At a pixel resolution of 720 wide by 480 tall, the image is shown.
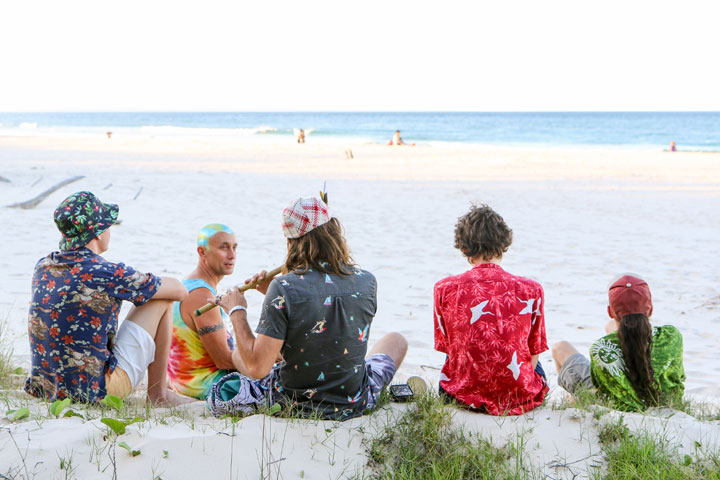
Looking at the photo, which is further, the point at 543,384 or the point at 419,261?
the point at 419,261

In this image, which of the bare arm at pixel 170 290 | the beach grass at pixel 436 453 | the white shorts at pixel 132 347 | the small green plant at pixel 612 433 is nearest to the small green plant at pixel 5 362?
the white shorts at pixel 132 347

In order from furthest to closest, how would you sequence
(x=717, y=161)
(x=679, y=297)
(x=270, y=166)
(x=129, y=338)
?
(x=717, y=161) → (x=270, y=166) → (x=679, y=297) → (x=129, y=338)

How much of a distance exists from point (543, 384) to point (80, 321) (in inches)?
93.4

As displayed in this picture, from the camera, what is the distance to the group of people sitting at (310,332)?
Answer: 300cm

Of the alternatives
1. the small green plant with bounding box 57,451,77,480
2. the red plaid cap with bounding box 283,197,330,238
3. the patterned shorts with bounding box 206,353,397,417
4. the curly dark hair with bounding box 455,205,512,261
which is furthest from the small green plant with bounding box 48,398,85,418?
the curly dark hair with bounding box 455,205,512,261

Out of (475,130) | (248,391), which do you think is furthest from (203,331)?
(475,130)

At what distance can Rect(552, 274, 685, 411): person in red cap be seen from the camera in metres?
3.61

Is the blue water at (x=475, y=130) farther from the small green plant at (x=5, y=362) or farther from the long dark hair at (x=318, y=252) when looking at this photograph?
the long dark hair at (x=318, y=252)

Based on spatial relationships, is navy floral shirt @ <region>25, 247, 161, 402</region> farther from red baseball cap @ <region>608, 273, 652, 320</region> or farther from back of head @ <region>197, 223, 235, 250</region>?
red baseball cap @ <region>608, 273, 652, 320</region>

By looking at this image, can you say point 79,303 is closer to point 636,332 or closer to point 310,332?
point 310,332

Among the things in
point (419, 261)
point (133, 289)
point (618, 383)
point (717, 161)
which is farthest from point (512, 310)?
point (717, 161)

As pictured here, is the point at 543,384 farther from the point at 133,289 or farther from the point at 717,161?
the point at 717,161

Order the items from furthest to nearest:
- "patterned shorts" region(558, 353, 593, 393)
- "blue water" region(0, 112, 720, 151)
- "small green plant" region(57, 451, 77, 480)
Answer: "blue water" region(0, 112, 720, 151)
"patterned shorts" region(558, 353, 593, 393)
"small green plant" region(57, 451, 77, 480)

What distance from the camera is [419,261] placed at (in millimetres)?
8008
